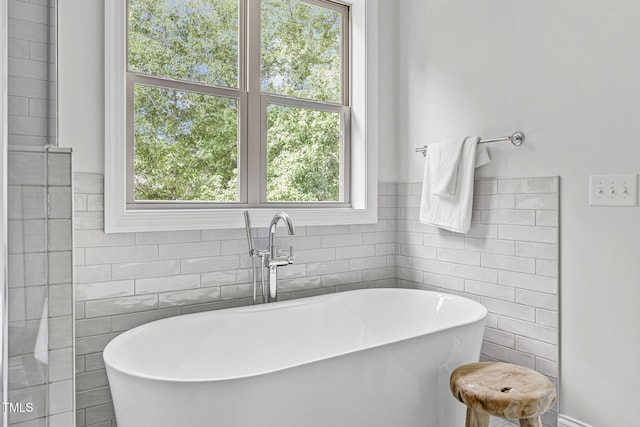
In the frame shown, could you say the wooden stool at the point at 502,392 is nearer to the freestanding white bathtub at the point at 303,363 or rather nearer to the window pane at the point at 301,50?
the freestanding white bathtub at the point at 303,363

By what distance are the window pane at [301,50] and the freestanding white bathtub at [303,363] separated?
134 centimetres

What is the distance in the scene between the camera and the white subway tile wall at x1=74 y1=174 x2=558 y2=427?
1.94m

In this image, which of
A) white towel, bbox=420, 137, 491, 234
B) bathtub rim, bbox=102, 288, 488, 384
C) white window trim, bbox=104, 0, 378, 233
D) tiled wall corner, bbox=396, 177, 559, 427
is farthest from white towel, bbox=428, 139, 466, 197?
bathtub rim, bbox=102, 288, 488, 384

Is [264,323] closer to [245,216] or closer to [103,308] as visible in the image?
[245,216]

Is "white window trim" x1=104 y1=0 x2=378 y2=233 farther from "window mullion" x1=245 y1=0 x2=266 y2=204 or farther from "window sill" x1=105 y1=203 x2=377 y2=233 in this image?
A: "window mullion" x1=245 y1=0 x2=266 y2=204

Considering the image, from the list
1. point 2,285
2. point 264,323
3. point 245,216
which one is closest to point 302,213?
point 245,216

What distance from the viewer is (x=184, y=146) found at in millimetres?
2336

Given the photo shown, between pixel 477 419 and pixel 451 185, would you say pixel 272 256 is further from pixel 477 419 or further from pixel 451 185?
pixel 477 419

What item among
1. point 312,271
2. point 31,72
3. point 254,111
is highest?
point 254,111

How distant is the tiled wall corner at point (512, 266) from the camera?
2088 millimetres

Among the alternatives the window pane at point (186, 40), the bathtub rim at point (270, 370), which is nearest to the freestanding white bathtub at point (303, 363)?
the bathtub rim at point (270, 370)

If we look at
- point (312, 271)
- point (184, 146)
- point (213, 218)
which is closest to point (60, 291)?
point (213, 218)

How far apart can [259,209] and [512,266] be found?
139 cm

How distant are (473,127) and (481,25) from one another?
22.2 inches
